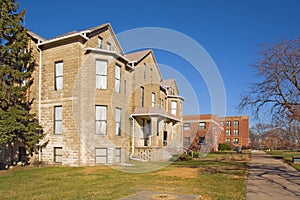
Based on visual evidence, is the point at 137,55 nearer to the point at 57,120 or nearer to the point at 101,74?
the point at 101,74

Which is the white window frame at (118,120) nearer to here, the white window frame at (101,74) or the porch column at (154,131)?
the white window frame at (101,74)

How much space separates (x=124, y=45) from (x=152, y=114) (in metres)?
6.57

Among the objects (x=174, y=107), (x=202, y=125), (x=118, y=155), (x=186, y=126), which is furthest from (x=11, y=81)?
(x=202, y=125)

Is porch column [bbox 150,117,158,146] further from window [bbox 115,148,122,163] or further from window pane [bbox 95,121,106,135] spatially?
window pane [bbox 95,121,106,135]

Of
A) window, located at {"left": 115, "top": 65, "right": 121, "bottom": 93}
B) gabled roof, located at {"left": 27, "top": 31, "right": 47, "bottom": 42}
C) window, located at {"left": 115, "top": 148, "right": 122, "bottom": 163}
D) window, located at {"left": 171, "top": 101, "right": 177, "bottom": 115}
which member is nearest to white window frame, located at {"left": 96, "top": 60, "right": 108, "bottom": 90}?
window, located at {"left": 115, "top": 65, "right": 121, "bottom": 93}

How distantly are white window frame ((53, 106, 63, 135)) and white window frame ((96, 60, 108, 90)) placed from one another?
320 centimetres

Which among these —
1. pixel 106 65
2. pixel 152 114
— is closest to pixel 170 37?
pixel 106 65

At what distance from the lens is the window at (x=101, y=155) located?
56.5 feet

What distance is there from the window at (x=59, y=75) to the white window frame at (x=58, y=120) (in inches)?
60.3

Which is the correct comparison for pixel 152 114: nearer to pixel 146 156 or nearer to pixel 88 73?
pixel 146 156

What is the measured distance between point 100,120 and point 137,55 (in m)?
9.75

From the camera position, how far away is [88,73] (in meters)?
17.5

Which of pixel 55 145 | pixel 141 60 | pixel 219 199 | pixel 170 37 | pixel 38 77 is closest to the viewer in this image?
pixel 219 199

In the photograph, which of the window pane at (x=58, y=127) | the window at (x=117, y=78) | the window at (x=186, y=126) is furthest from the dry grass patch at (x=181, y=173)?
the window at (x=186, y=126)
